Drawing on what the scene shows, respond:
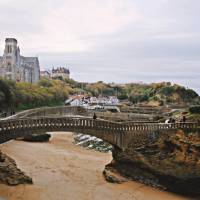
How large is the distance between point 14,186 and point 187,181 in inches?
495

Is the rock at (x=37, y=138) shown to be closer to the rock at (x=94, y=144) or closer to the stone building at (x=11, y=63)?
the rock at (x=94, y=144)

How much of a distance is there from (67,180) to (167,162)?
8.02 m

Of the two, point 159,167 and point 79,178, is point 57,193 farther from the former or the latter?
point 159,167

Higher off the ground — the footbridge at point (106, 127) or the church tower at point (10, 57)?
the church tower at point (10, 57)

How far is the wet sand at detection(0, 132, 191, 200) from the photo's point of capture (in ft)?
86.5

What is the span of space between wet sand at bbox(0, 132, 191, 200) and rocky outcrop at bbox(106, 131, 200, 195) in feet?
3.45

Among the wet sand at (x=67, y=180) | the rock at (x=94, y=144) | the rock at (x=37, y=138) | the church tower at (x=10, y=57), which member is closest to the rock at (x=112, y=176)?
the wet sand at (x=67, y=180)

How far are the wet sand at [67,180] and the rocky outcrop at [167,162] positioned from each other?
1053 millimetres

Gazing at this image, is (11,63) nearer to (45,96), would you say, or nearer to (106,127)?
(45,96)

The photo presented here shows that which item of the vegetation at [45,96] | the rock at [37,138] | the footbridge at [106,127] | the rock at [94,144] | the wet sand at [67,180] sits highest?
the vegetation at [45,96]

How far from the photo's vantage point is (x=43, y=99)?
263 ft

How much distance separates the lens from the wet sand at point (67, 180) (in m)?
26.4

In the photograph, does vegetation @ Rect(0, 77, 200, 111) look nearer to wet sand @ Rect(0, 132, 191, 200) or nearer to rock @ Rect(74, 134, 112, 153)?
rock @ Rect(74, 134, 112, 153)

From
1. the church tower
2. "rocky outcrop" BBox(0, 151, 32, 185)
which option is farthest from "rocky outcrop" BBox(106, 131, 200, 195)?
the church tower
